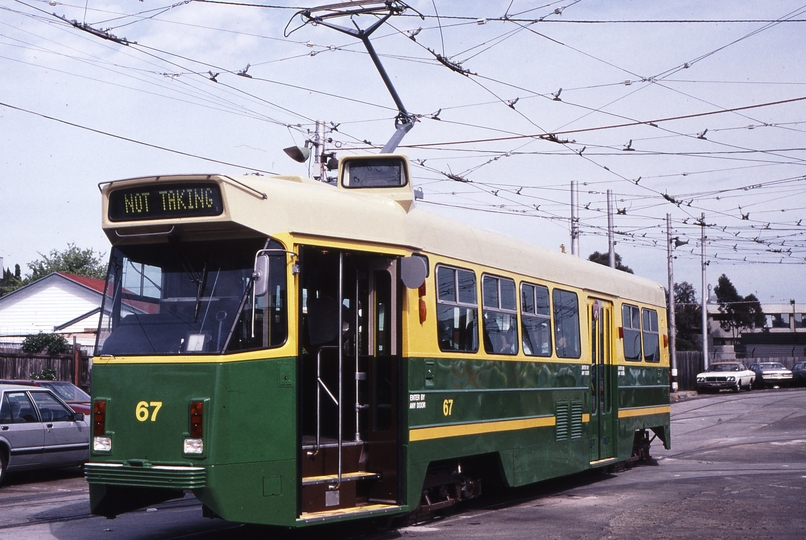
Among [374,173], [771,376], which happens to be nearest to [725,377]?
[771,376]

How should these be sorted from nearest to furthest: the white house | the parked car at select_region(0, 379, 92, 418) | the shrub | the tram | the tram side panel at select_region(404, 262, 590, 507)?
1. the tram
2. the tram side panel at select_region(404, 262, 590, 507)
3. the parked car at select_region(0, 379, 92, 418)
4. the shrub
5. the white house

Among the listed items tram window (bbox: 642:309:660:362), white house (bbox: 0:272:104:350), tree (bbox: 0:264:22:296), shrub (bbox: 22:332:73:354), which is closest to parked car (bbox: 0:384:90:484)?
tram window (bbox: 642:309:660:362)

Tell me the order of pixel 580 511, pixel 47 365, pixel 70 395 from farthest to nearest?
pixel 47 365 → pixel 70 395 → pixel 580 511

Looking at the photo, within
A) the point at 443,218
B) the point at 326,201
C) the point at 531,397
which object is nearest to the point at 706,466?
the point at 531,397

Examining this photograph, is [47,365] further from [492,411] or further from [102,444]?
[102,444]

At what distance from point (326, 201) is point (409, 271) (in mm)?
1161

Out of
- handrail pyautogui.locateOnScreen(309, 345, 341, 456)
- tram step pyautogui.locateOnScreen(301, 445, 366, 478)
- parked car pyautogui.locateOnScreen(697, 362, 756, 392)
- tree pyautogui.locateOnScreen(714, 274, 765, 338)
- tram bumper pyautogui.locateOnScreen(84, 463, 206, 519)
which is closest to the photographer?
tram bumper pyautogui.locateOnScreen(84, 463, 206, 519)

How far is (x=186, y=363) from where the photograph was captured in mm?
7852

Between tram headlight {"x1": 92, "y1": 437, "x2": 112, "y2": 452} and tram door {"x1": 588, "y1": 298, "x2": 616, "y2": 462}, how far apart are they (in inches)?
306

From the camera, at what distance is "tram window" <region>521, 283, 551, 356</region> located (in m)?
12.1

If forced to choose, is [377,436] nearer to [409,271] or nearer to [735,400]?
[409,271]

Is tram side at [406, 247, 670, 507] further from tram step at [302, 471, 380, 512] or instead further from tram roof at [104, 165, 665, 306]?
tram step at [302, 471, 380, 512]

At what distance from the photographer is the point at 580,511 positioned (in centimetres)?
1139

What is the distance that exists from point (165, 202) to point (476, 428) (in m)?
4.33
